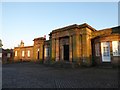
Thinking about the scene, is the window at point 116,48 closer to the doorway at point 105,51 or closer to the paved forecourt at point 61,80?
the doorway at point 105,51

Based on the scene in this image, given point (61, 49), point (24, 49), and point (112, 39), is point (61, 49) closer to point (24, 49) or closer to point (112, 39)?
point (112, 39)

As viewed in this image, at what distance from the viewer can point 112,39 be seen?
53.9 ft

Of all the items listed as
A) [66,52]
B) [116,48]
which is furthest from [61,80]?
[66,52]

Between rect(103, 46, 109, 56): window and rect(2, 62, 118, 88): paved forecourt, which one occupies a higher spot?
rect(103, 46, 109, 56): window

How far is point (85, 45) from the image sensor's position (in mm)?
18516

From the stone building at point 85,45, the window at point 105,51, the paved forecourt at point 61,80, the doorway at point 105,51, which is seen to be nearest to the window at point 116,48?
the stone building at point 85,45

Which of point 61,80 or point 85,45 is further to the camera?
point 85,45

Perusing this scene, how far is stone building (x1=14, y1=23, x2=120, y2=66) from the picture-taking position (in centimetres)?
1648

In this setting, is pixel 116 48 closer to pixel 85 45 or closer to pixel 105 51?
pixel 105 51

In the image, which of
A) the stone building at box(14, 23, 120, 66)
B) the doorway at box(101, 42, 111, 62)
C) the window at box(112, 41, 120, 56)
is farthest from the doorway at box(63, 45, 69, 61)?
the window at box(112, 41, 120, 56)

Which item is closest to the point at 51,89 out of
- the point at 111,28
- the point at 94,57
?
the point at 94,57

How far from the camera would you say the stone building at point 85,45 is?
16.5 m

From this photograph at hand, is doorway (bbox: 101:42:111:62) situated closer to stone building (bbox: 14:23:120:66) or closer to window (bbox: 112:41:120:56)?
stone building (bbox: 14:23:120:66)

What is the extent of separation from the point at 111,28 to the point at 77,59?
7078 millimetres
